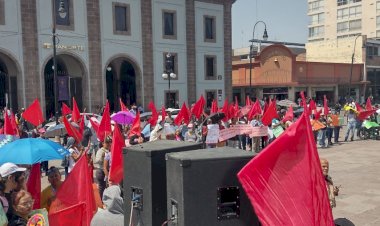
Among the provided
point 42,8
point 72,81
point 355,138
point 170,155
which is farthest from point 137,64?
point 170,155

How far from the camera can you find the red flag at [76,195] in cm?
472

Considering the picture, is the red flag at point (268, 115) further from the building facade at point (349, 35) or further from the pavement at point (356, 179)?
the building facade at point (349, 35)

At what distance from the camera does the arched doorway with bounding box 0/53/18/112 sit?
2770 cm

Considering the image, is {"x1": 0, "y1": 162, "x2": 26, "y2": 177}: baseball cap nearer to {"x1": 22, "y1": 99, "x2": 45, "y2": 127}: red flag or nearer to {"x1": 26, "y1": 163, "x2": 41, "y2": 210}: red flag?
{"x1": 26, "y1": 163, "x2": 41, "y2": 210}: red flag

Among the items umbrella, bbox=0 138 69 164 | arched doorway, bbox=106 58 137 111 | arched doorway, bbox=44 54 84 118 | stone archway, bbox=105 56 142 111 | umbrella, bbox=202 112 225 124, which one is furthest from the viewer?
arched doorway, bbox=106 58 137 111

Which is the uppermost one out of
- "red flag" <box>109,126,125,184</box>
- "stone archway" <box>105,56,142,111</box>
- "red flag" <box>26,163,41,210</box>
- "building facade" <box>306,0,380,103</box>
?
"building facade" <box>306,0,380,103</box>

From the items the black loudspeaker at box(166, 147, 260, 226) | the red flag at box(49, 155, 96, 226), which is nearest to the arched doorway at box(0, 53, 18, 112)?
the red flag at box(49, 155, 96, 226)

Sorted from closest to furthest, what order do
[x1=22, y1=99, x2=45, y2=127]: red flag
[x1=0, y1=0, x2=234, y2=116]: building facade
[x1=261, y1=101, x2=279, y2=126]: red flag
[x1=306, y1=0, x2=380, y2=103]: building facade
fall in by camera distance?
[x1=22, y1=99, x2=45, y2=127]: red flag → [x1=261, y1=101, x2=279, y2=126]: red flag → [x1=0, y1=0, x2=234, y2=116]: building facade → [x1=306, y1=0, x2=380, y2=103]: building facade

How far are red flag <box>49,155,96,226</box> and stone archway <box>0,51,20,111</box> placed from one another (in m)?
24.5

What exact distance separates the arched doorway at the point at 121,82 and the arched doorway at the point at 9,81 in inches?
290

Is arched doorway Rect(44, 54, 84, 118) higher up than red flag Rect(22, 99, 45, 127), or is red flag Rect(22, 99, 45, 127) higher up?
arched doorway Rect(44, 54, 84, 118)

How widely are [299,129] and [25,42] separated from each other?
26430mm

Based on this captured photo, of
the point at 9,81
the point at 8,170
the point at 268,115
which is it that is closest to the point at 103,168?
the point at 8,170

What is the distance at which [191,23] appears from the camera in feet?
115
